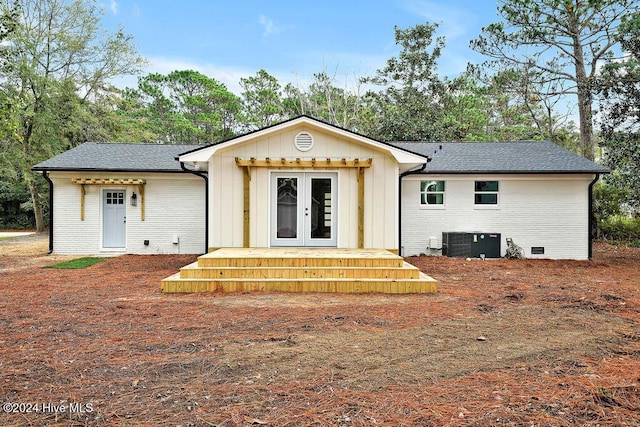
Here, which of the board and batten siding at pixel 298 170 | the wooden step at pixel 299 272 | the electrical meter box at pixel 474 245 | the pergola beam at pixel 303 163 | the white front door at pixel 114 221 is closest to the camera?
the wooden step at pixel 299 272

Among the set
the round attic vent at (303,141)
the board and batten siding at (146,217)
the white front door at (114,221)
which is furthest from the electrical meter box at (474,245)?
the white front door at (114,221)

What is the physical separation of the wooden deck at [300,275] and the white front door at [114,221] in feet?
20.4

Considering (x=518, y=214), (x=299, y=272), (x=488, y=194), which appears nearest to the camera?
(x=299, y=272)

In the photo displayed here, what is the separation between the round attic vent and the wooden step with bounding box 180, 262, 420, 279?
3.40m

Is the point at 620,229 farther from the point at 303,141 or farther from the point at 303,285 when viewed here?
the point at 303,285

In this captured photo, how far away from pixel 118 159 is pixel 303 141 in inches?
270


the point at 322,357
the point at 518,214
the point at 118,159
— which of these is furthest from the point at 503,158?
the point at 118,159

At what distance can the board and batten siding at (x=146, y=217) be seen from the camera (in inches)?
492

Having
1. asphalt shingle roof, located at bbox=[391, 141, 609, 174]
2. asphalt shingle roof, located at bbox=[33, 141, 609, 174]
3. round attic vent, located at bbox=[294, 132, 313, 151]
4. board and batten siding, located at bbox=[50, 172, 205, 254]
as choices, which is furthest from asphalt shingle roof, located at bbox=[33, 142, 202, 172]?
asphalt shingle roof, located at bbox=[391, 141, 609, 174]

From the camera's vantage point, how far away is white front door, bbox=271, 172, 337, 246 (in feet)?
32.1

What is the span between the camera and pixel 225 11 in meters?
20.8

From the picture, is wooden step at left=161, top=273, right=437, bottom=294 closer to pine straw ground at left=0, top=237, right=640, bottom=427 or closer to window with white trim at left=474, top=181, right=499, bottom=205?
pine straw ground at left=0, top=237, right=640, bottom=427

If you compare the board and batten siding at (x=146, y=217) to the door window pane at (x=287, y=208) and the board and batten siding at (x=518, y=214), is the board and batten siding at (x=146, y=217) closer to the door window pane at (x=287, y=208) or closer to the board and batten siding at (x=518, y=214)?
the door window pane at (x=287, y=208)

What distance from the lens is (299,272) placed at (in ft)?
24.4
